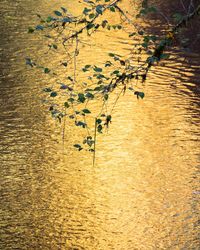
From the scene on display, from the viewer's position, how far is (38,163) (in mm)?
6566

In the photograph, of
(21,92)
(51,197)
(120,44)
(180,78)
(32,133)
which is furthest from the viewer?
(120,44)

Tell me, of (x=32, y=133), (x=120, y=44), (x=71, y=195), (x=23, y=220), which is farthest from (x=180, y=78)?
(x=23, y=220)

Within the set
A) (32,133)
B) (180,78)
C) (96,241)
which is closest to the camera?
(96,241)

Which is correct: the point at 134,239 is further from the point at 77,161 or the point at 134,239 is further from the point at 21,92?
the point at 21,92

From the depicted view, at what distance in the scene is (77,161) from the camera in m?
6.60

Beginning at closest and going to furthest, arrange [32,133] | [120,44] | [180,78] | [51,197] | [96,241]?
[96,241] < [51,197] < [32,133] < [180,78] < [120,44]

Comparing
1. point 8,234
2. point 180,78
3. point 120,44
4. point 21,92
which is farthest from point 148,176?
point 120,44

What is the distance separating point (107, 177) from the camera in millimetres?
6316

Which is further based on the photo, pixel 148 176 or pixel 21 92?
pixel 21 92

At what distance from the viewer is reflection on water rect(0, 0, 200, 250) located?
17.5 ft

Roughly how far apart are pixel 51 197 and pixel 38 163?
0.74 metres

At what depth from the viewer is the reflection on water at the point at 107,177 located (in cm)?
534

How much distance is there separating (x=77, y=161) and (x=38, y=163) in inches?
15.2

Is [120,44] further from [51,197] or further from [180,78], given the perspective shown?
[51,197]
